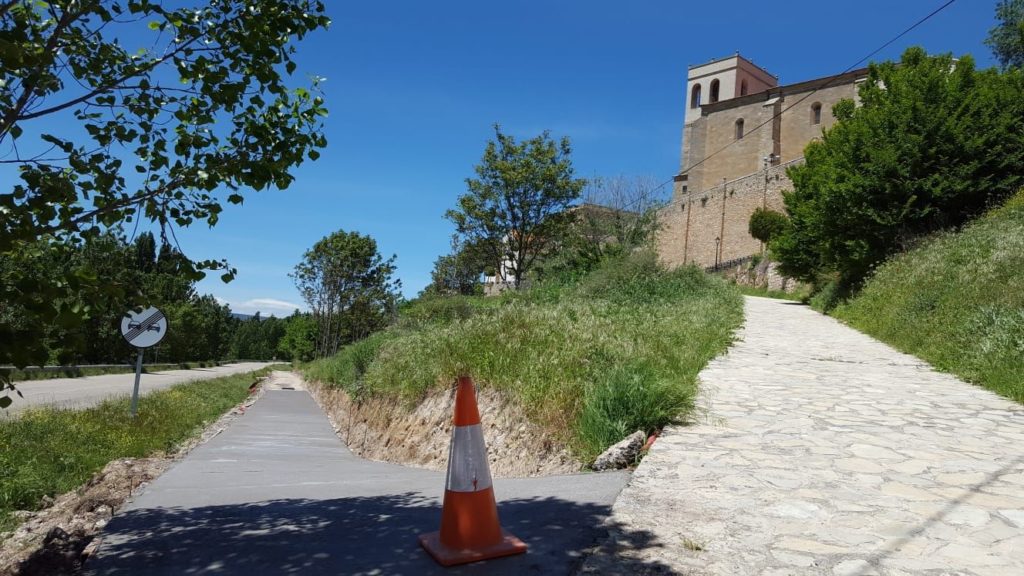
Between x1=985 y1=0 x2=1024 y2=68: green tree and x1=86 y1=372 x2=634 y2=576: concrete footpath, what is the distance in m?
39.6

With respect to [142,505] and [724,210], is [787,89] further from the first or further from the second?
[142,505]

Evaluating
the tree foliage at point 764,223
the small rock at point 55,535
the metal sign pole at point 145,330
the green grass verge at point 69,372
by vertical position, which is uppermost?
the tree foliage at point 764,223

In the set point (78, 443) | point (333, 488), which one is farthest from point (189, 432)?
point (333, 488)

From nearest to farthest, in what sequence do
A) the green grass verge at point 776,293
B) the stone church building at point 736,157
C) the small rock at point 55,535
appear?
the small rock at point 55,535
the green grass verge at point 776,293
the stone church building at point 736,157

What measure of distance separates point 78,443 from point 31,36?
5.36 meters

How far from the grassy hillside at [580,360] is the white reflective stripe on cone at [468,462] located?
7.58 feet

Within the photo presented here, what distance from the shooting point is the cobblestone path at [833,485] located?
3061 mm

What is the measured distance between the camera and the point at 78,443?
24.5 ft

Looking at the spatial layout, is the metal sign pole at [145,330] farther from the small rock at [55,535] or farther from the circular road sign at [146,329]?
the small rock at [55,535]

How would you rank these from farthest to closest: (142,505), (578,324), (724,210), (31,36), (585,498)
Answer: (724,210) < (578,324) < (142,505) < (585,498) < (31,36)

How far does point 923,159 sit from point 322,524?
17485mm

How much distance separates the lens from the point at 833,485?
4164 mm

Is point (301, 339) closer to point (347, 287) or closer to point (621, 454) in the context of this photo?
point (347, 287)

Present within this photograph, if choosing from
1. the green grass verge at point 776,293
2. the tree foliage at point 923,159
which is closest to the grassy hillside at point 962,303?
the tree foliage at point 923,159
